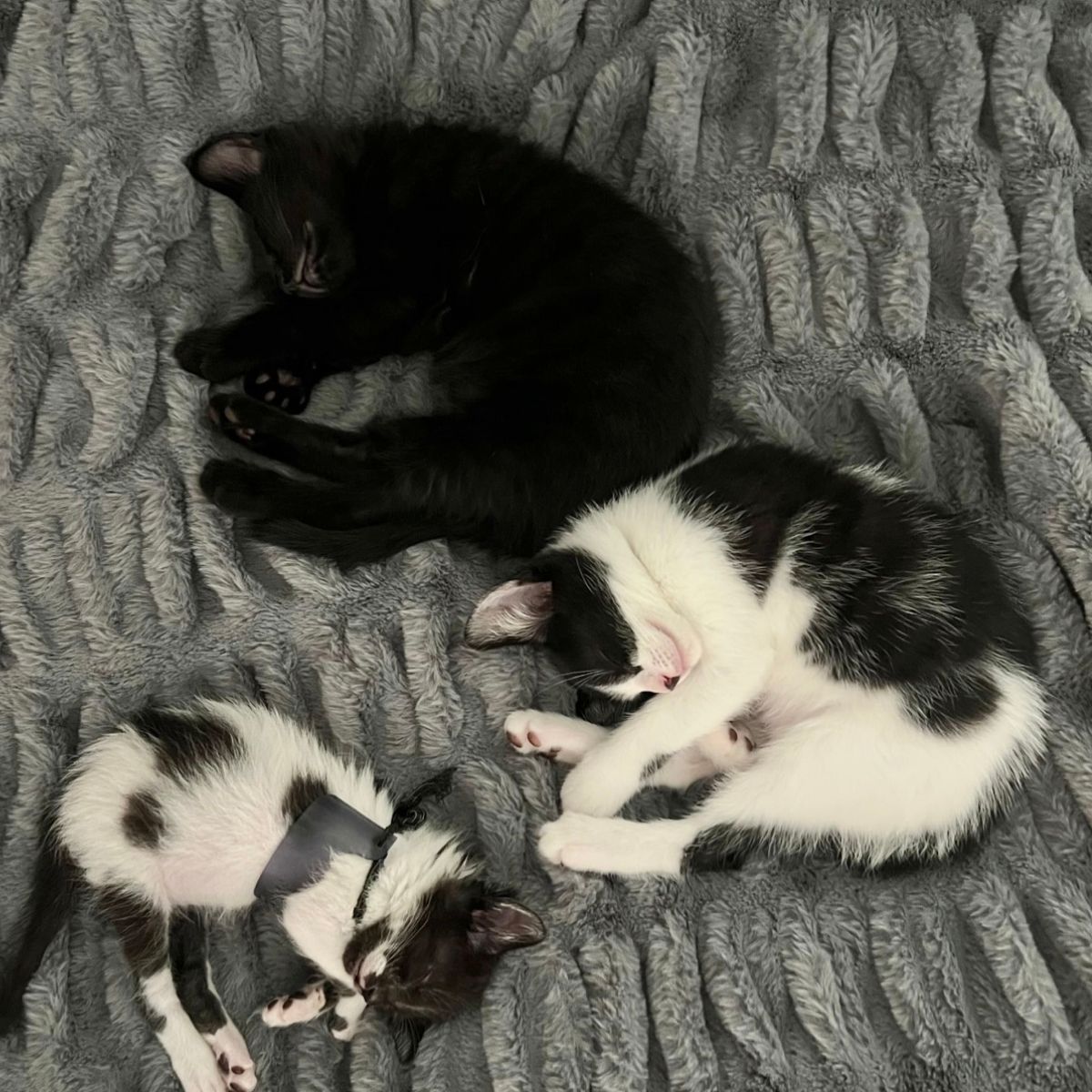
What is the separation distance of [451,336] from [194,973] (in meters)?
1.01

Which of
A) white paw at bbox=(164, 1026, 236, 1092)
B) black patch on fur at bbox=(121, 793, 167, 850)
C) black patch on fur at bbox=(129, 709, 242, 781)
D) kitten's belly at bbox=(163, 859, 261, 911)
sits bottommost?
white paw at bbox=(164, 1026, 236, 1092)

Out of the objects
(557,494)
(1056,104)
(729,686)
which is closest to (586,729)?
(729,686)

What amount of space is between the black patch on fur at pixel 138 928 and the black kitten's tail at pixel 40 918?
0.06 meters

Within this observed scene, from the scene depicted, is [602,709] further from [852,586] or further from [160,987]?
[160,987]

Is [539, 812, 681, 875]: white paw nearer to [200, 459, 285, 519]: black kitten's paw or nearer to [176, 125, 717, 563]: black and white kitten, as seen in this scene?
[176, 125, 717, 563]: black and white kitten

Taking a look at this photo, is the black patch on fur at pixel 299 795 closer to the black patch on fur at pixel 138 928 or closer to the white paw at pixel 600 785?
the black patch on fur at pixel 138 928

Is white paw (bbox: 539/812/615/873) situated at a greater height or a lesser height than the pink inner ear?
lesser

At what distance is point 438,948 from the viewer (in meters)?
1.40

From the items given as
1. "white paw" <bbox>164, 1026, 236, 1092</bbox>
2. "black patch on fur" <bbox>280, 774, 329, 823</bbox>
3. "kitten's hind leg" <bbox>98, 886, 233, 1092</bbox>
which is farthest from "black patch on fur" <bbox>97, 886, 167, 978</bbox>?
"black patch on fur" <bbox>280, 774, 329, 823</bbox>

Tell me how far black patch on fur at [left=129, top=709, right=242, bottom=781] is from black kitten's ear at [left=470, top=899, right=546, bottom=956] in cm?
42

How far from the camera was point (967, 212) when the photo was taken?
155 centimetres

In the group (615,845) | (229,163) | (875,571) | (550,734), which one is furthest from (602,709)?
(229,163)

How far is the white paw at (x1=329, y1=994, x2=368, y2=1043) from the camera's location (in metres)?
1.37

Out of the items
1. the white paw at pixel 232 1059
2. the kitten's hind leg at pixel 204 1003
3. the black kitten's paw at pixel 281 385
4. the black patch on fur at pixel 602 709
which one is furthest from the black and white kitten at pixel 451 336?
the white paw at pixel 232 1059
